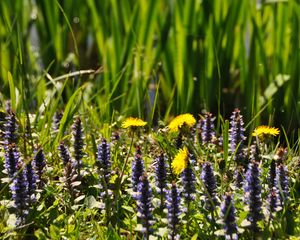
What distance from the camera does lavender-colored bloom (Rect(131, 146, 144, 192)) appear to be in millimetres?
2604

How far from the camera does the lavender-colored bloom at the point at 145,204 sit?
7.77ft

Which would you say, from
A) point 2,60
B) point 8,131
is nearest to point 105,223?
point 8,131

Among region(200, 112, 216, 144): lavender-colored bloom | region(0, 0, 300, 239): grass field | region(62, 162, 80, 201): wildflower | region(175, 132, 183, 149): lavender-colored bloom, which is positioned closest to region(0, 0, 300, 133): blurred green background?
region(0, 0, 300, 239): grass field

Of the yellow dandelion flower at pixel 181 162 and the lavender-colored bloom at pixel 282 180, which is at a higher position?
the yellow dandelion flower at pixel 181 162

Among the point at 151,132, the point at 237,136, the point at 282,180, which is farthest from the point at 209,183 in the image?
the point at 151,132

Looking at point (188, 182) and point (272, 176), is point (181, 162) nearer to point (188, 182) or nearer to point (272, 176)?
point (188, 182)

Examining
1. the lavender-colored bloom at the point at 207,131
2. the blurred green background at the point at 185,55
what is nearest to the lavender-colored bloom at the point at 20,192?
the lavender-colored bloom at the point at 207,131

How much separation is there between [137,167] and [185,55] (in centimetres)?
216

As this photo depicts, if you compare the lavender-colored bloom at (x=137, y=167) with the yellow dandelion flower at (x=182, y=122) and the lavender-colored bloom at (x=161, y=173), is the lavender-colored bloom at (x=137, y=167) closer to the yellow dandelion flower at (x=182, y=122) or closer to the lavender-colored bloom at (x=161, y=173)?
the lavender-colored bloom at (x=161, y=173)

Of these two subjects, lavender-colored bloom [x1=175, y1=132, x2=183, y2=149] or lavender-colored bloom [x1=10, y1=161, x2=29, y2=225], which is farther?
lavender-colored bloom [x1=175, y1=132, x2=183, y2=149]

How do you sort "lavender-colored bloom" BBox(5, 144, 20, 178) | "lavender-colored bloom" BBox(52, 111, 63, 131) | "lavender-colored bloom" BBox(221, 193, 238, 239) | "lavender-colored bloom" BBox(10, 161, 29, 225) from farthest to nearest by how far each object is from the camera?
"lavender-colored bloom" BBox(52, 111, 63, 131) < "lavender-colored bloom" BBox(5, 144, 20, 178) < "lavender-colored bloom" BBox(10, 161, 29, 225) < "lavender-colored bloom" BBox(221, 193, 238, 239)

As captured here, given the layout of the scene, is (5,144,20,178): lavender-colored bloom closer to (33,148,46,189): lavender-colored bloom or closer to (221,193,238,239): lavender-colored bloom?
(33,148,46,189): lavender-colored bloom

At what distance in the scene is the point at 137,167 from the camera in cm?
264

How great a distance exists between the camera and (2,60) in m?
5.23
